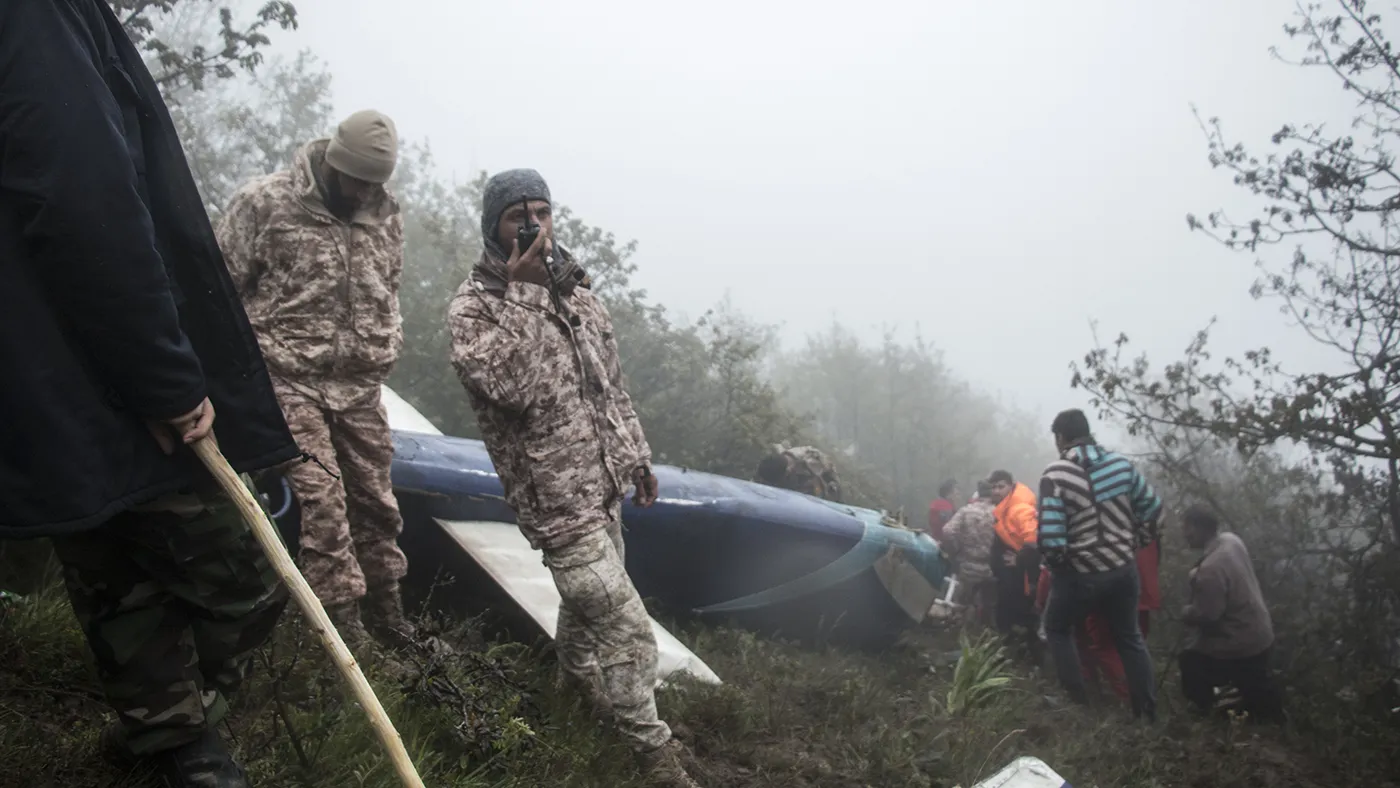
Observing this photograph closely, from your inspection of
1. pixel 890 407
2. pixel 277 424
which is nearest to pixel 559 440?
pixel 277 424

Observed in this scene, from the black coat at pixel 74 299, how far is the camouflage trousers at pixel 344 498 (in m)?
1.57

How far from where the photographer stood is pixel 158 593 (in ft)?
6.21

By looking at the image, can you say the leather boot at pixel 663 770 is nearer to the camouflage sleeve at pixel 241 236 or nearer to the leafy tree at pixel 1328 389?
the camouflage sleeve at pixel 241 236

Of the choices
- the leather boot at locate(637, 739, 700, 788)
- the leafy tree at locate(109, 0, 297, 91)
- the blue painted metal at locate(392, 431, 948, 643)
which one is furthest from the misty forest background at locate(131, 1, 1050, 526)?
the leather boot at locate(637, 739, 700, 788)

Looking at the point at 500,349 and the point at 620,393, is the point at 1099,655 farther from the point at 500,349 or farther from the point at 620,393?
the point at 500,349

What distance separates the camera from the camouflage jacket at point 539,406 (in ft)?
10.2

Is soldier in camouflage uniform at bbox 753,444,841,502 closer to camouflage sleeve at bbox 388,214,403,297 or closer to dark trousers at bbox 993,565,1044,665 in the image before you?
dark trousers at bbox 993,565,1044,665

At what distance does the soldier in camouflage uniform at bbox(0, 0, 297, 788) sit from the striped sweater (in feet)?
16.3

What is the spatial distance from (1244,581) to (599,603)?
5.00 meters

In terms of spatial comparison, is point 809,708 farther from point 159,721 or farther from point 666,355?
point 666,355

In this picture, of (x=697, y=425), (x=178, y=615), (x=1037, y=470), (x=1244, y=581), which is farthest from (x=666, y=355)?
(x=1037, y=470)

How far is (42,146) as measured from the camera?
1.53 meters

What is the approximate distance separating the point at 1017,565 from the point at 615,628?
5.35m

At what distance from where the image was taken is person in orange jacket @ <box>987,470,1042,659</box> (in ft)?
24.6
